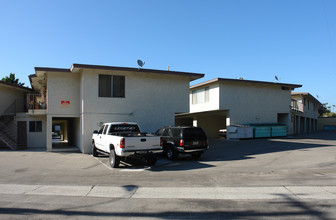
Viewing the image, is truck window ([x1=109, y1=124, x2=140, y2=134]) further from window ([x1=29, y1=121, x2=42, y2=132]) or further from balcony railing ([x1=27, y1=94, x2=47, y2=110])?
window ([x1=29, y1=121, x2=42, y2=132])

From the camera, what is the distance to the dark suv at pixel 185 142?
12844 millimetres

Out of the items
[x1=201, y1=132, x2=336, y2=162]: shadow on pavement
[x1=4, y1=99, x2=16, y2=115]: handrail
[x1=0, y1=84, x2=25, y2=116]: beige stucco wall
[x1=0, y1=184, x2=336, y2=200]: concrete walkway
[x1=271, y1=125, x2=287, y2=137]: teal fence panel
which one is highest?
[x1=0, y1=84, x2=25, y2=116]: beige stucco wall

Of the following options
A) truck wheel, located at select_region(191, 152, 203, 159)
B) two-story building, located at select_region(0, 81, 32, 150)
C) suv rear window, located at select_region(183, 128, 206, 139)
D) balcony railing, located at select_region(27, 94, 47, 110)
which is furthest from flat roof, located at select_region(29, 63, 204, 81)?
truck wheel, located at select_region(191, 152, 203, 159)

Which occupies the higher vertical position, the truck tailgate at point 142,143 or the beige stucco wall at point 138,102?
the beige stucco wall at point 138,102

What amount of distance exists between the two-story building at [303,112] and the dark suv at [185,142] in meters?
24.2

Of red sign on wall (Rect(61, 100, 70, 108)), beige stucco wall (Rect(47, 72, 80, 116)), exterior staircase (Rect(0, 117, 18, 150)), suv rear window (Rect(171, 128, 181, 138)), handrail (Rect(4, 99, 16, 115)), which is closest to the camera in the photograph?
suv rear window (Rect(171, 128, 181, 138))

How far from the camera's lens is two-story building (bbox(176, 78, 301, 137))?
24.4 metres

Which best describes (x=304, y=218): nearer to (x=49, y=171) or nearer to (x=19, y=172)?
(x=49, y=171)

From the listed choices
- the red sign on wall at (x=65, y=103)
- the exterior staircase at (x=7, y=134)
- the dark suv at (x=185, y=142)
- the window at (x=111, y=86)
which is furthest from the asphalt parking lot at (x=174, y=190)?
the exterior staircase at (x=7, y=134)

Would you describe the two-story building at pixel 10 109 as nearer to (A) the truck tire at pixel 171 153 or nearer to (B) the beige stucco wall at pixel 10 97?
(B) the beige stucco wall at pixel 10 97

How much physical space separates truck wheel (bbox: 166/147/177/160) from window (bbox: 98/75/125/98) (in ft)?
19.2

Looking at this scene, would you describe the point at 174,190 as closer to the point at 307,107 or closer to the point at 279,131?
the point at 279,131

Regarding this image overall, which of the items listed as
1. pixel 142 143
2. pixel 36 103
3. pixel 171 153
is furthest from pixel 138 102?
pixel 36 103

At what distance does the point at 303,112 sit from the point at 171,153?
31.1 m
